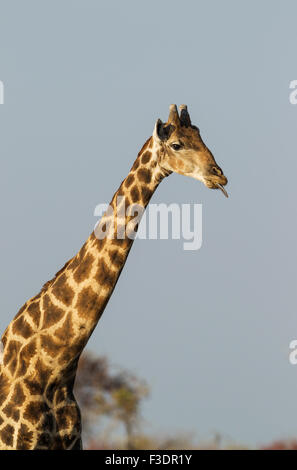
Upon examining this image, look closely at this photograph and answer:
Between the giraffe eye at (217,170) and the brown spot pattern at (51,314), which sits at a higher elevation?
the giraffe eye at (217,170)

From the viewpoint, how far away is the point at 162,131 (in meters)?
12.0

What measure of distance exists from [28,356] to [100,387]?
1143 inches

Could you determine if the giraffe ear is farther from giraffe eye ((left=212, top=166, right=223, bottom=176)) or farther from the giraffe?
giraffe eye ((left=212, top=166, right=223, bottom=176))

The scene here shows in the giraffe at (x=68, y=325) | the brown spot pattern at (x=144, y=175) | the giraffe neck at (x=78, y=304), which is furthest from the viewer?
the brown spot pattern at (x=144, y=175)

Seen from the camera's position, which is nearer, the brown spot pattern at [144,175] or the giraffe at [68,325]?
the giraffe at [68,325]

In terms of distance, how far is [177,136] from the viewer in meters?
11.9

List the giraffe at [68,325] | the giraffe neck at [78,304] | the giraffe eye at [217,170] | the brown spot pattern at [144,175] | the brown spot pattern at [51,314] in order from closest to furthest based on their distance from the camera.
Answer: the giraffe eye at [217,170] < the giraffe at [68,325] < the giraffe neck at [78,304] < the brown spot pattern at [51,314] < the brown spot pattern at [144,175]

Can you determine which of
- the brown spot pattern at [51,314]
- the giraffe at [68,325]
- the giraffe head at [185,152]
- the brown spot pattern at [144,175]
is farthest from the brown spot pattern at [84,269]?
the giraffe head at [185,152]

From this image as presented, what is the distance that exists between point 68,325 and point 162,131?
2.60 metres

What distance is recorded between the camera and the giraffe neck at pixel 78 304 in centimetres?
1186

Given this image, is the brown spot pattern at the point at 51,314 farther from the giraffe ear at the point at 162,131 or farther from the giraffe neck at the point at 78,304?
the giraffe ear at the point at 162,131

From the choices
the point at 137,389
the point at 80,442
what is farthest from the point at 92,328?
the point at 137,389

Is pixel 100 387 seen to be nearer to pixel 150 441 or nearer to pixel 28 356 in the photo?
pixel 150 441

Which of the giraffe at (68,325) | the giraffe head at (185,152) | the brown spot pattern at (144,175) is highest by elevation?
the giraffe head at (185,152)
